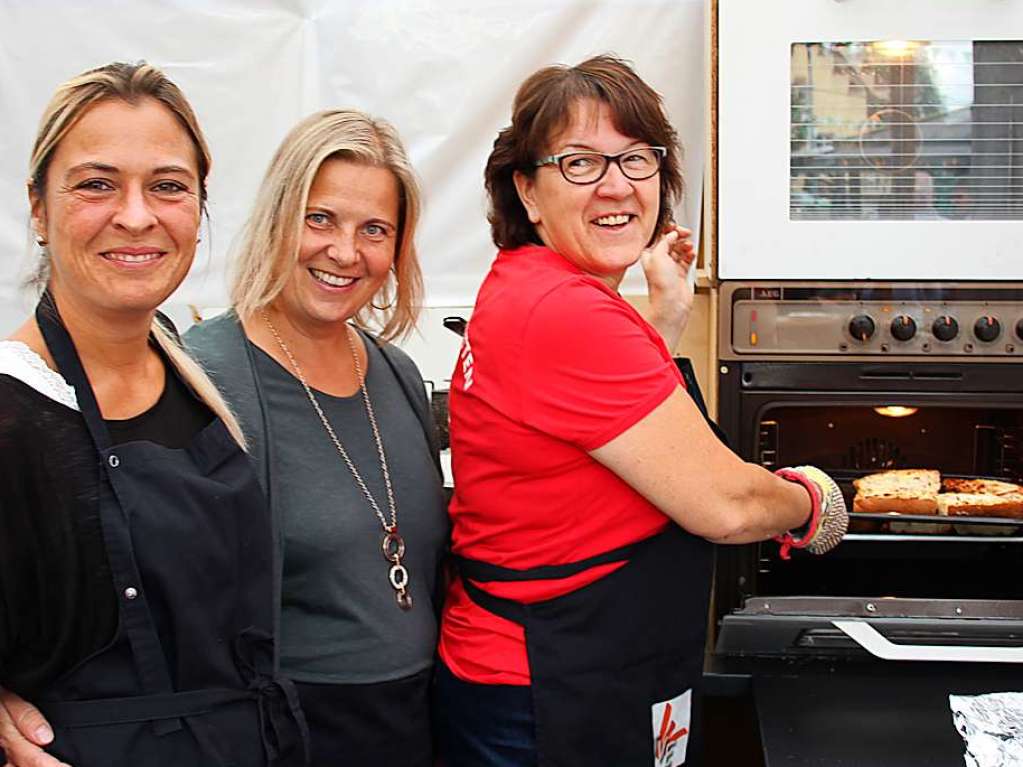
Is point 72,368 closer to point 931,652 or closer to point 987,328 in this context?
point 931,652

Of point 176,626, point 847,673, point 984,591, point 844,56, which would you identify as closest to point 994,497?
point 984,591

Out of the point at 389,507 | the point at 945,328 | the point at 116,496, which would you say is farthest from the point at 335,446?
the point at 945,328

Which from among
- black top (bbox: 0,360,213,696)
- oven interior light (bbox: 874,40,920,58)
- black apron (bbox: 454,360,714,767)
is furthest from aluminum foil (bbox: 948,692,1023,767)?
black top (bbox: 0,360,213,696)

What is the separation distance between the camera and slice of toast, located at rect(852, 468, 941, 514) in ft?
5.45

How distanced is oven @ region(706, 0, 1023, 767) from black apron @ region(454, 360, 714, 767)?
0.37 m

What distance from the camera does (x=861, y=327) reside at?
64.3 inches

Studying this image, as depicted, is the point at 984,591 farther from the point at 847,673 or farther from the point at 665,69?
the point at 665,69

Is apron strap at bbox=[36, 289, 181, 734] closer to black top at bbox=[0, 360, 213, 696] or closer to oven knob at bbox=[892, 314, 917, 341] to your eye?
black top at bbox=[0, 360, 213, 696]

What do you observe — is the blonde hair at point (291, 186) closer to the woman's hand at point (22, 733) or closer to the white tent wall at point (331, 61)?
the woman's hand at point (22, 733)

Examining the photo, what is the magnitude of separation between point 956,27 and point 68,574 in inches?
57.5

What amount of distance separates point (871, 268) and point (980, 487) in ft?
Result: 1.32

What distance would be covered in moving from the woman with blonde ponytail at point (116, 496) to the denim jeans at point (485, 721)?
262mm

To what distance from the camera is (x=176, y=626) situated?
0.95 metres

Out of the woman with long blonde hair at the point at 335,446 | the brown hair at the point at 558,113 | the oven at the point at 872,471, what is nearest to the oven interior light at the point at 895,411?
the oven at the point at 872,471
